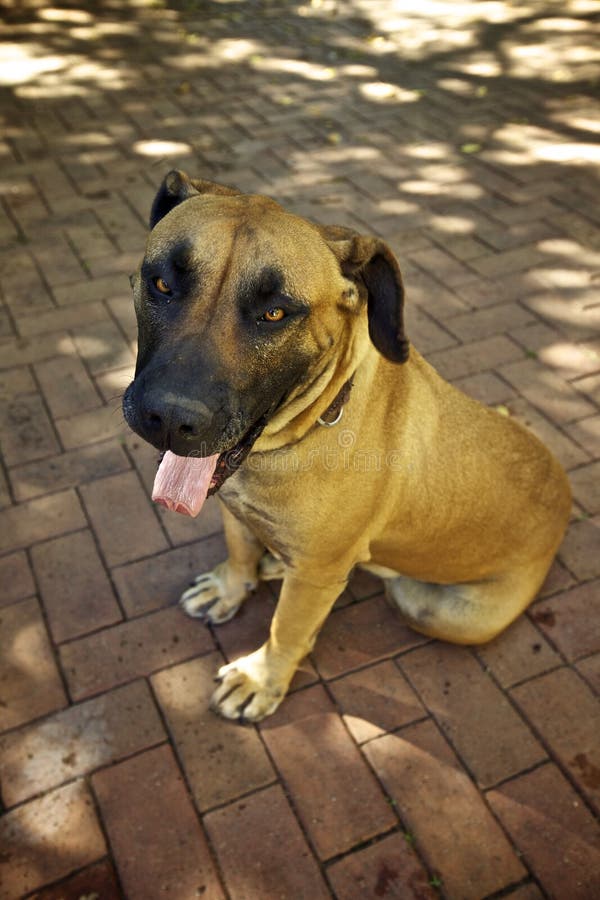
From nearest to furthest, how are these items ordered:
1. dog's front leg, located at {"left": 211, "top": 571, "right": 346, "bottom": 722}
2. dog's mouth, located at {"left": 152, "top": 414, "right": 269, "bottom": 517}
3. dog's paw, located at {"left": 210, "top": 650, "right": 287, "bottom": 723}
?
1. dog's mouth, located at {"left": 152, "top": 414, "right": 269, "bottom": 517}
2. dog's front leg, located at {"left": 211, "top": 571, "right": 346, "bottom": 722}
3. dog's paw, located at {"left": 210, "top": 650, "right": 287, "bottom": 723}

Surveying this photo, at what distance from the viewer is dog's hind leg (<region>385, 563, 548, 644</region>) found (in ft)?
8.99

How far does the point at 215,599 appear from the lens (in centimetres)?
297

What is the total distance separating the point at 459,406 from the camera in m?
2.52

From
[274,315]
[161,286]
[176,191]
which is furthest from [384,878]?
[176,191]

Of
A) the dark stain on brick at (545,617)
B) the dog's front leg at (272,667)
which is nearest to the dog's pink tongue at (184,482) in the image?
the dog's front leg at (272,667)

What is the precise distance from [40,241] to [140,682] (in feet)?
11.2

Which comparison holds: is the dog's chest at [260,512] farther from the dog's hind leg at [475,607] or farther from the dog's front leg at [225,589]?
the dog's hind leg at [475,607]

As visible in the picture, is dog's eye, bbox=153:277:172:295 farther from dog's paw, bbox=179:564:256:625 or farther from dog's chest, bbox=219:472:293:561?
dog's paw, bbox=179:564:256:625

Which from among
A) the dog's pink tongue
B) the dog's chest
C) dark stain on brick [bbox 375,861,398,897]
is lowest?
dark stain on brick [bbox 375,861,398,897]

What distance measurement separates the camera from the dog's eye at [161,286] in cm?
195

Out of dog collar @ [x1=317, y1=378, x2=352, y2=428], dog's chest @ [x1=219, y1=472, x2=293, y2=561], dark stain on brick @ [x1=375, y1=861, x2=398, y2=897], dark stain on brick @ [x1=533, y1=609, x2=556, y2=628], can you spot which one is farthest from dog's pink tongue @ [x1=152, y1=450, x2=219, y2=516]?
dark stain on brick @ [x1=533, y1=609, x2=556, y2=628]

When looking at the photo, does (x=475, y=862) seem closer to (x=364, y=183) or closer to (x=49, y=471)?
(x=49, y=471)

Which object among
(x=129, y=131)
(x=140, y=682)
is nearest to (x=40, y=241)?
(x=129, y=131)

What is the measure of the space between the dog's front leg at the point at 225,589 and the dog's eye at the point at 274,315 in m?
1.18
